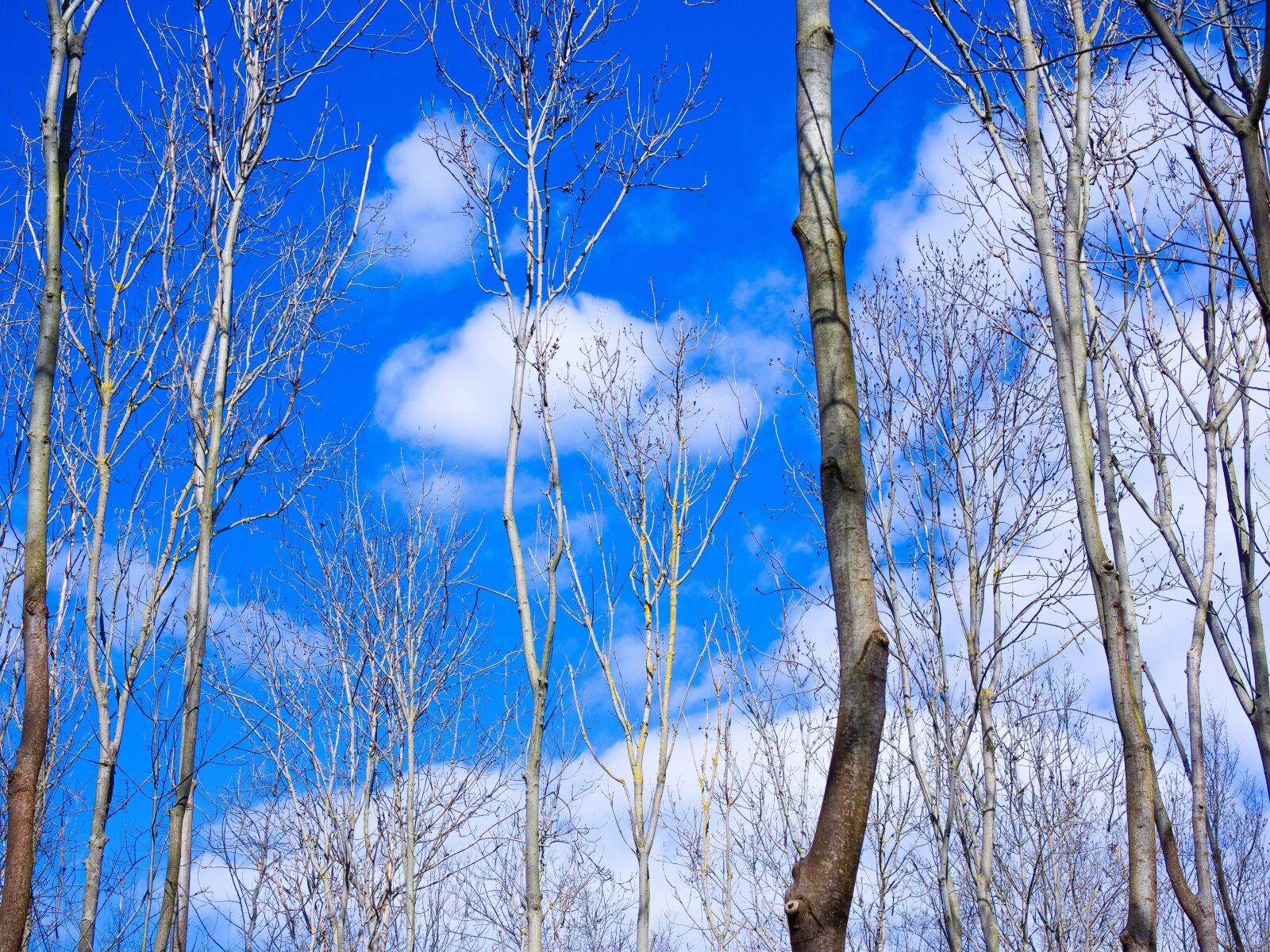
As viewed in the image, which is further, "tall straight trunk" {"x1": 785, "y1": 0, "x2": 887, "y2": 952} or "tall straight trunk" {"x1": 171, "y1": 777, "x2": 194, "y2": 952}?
"tall straight trunk" {"x1": 171, "y1": 777, "x2": 194, "y2": 952}

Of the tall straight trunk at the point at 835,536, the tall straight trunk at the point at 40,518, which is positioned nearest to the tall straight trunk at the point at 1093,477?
the tall straight trunk at the point at 835,536

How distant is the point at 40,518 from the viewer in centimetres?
293

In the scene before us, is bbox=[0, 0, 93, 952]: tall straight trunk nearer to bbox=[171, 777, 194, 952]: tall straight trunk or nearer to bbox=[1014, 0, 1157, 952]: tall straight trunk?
bbox=[171, 777, 194, 952]: tall straight trunk

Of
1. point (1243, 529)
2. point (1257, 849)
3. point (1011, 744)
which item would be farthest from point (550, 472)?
point (1257, 849)

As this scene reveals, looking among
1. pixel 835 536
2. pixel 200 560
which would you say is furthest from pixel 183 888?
pixel 835 536

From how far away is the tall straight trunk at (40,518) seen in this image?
2506 millimetres

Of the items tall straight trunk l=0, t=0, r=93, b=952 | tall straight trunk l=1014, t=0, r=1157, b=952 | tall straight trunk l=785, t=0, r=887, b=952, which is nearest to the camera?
tall straight trunk l=785, t=0, r=887, b=952

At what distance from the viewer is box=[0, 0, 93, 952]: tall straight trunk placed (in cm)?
251

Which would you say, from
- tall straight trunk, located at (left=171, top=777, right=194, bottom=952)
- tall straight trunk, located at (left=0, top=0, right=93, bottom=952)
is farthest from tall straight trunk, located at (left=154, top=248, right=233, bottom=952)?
tall straight trunk, located at (left=0, top=0, right=93, bottom=952)

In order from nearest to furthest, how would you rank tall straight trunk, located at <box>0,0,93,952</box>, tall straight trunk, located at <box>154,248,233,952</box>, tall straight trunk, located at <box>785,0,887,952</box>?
tall straight trunk, located at <box>785,0,887,952</box> → tall straight trunk, located at <box>0,0,93,952</box> → tall straight trunk, located at <box>154,248,233,952</box>

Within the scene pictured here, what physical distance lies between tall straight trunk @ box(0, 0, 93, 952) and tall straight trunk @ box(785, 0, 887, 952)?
188 centimetres

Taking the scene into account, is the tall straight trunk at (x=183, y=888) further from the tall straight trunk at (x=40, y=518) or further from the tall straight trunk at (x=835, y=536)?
the tall straight trunk at (x=835, y=536)

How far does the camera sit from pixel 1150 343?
6.62 metres

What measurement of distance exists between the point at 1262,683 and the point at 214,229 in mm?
6062
